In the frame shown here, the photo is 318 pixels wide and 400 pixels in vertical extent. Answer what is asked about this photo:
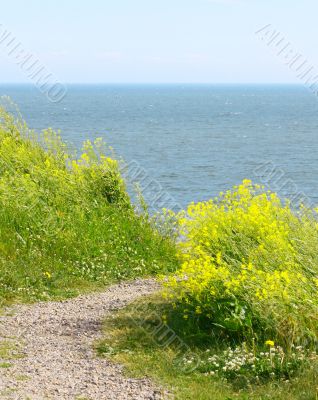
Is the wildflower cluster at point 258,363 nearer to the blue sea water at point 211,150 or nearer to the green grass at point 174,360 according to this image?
the green grass at point 174,360

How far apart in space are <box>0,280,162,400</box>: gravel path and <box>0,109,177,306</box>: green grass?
2.25 feet

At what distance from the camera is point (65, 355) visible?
375 inches

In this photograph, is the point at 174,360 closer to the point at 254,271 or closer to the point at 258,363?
the point at 258,363

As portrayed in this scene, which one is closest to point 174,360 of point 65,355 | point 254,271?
point 65,355

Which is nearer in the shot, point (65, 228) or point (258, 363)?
point (258, 363)

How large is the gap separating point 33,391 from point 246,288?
3.21m

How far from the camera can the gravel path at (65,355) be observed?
26.9 feet

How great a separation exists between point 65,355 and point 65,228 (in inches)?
202

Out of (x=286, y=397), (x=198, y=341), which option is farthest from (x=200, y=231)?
(x=286, y=397)

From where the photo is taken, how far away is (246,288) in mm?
9516

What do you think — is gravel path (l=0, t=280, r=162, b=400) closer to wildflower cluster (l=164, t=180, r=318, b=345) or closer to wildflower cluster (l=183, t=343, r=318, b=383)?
wildflower cluster (l=183, t=343, r=318, b=383)

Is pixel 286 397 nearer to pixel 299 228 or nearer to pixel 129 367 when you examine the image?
pixel 129 367

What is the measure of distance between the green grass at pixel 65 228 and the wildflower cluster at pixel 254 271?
226 centimetres

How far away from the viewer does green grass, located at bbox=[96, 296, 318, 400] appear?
26.4 ft
